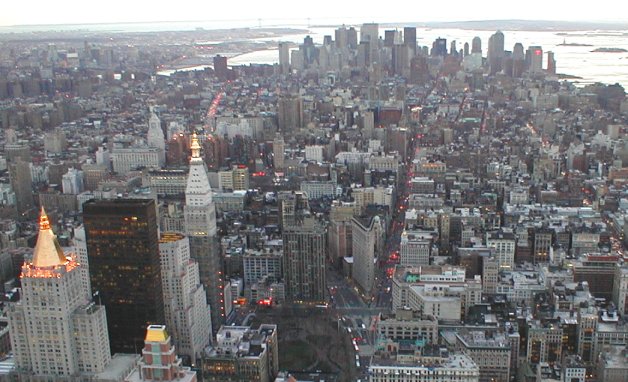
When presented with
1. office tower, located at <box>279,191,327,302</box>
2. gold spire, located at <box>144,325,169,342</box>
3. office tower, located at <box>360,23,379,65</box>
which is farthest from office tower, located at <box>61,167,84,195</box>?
office tower, located at <box>360,23,379,65</box>

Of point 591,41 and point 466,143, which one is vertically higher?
point 591,41

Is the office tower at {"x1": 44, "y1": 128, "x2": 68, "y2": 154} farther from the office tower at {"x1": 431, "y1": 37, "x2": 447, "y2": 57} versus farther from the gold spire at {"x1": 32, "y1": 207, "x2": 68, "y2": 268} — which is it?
the office tower at {"x1": 431, "y1": 37, "x2": 447, "y2": 57}

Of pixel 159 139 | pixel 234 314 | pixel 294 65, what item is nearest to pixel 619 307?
pixel 234 314

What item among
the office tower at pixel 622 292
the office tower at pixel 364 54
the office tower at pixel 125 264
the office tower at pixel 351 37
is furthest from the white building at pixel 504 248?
the office tower at pixel 351 37

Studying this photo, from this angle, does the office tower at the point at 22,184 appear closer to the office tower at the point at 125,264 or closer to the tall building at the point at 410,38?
A: the office tower at the point at 125,264

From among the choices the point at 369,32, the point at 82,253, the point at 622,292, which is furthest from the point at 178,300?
the point at 369,32

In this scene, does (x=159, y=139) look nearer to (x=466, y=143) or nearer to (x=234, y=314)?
(x=466, y=143)

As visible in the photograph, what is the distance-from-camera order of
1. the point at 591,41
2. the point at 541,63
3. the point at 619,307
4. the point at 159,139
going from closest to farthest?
the point at 619,307 < the point at 159,139 < the point at 591,41 < the point at 541,63
